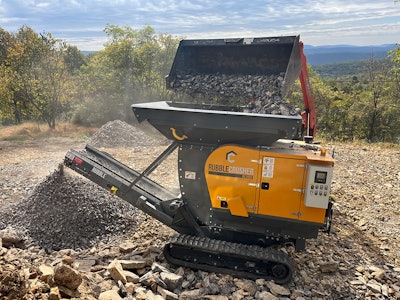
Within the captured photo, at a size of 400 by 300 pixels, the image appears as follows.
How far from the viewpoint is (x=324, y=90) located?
24922 mm

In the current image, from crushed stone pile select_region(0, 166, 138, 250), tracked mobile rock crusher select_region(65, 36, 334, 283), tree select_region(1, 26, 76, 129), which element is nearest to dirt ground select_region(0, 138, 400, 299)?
tracked mobile rock crusher select_region(65, 36, 334, 283)

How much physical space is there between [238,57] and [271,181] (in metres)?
2.29

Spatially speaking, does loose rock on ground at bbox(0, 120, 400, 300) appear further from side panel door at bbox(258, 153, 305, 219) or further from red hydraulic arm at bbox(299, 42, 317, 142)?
red hydraulic arm at bbox(299, 42, 317, 142)

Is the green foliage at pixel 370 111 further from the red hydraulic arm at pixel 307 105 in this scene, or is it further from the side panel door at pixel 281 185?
the side panel door at pixel 281 185

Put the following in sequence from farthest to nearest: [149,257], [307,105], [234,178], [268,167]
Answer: [307,105], [149,257], [234,178], [268,167]

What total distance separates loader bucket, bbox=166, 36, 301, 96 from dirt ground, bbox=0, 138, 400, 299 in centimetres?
243

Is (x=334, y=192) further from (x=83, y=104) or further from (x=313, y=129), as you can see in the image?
(x=83, y=104)

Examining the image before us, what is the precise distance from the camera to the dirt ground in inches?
165

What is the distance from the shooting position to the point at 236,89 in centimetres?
499

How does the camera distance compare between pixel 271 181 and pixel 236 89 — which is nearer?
pixel 271 181

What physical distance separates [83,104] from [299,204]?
64.1 ft

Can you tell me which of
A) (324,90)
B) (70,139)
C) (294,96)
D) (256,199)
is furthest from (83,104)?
(256,199)

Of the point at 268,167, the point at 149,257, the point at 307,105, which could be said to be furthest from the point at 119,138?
the point at 268,167

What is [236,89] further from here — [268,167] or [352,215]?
[352,215]
